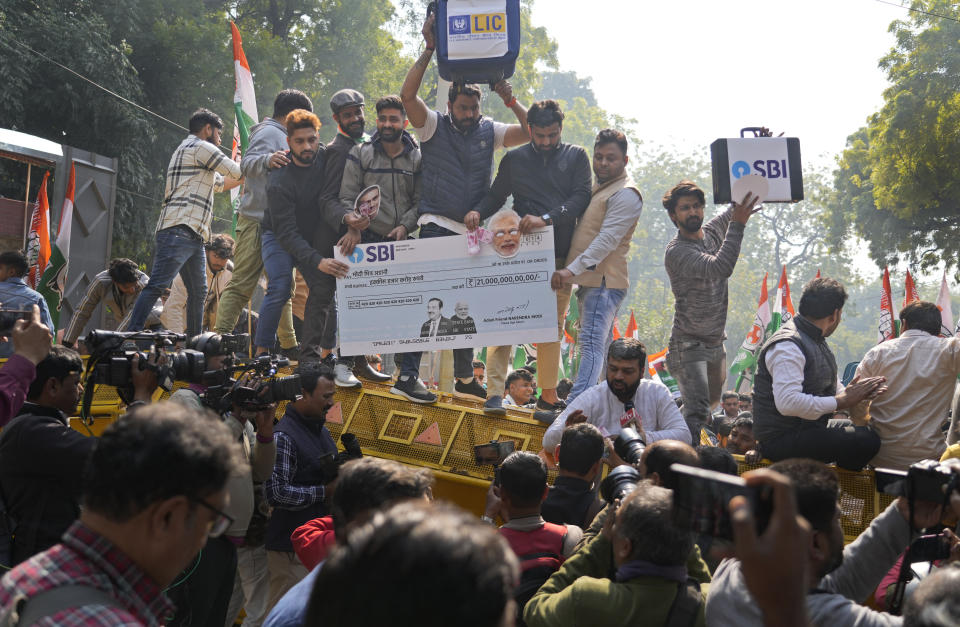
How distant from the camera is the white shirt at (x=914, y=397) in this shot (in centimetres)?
553

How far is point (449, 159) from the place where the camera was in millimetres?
6934

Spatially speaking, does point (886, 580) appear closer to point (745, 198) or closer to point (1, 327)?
point (745, 198)

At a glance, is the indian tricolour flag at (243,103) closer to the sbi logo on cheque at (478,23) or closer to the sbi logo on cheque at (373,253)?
the sbi logo on cheque at (373,253)

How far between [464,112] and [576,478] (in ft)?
11.4

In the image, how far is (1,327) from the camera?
5.20m

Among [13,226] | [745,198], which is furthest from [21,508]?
[13,226]

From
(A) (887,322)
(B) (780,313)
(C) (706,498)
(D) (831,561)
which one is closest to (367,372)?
(D) (831,561)

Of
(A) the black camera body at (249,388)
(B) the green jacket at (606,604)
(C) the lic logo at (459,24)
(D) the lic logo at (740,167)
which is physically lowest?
(B) the green jacket at (606,604)

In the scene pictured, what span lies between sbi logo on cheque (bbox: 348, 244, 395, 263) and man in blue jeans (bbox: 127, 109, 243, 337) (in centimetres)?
159

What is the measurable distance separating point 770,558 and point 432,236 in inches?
224

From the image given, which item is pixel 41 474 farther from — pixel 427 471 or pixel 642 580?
pixel 642 580

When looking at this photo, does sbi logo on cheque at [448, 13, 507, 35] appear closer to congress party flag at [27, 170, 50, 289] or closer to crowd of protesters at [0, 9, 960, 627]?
crowd of protesters at [0, 9, 960, 627]

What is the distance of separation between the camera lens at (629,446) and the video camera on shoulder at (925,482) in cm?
141

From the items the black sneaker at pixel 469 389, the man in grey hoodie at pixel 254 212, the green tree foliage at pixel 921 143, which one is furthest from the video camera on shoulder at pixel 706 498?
the green tree foliage at pixel 921 143
